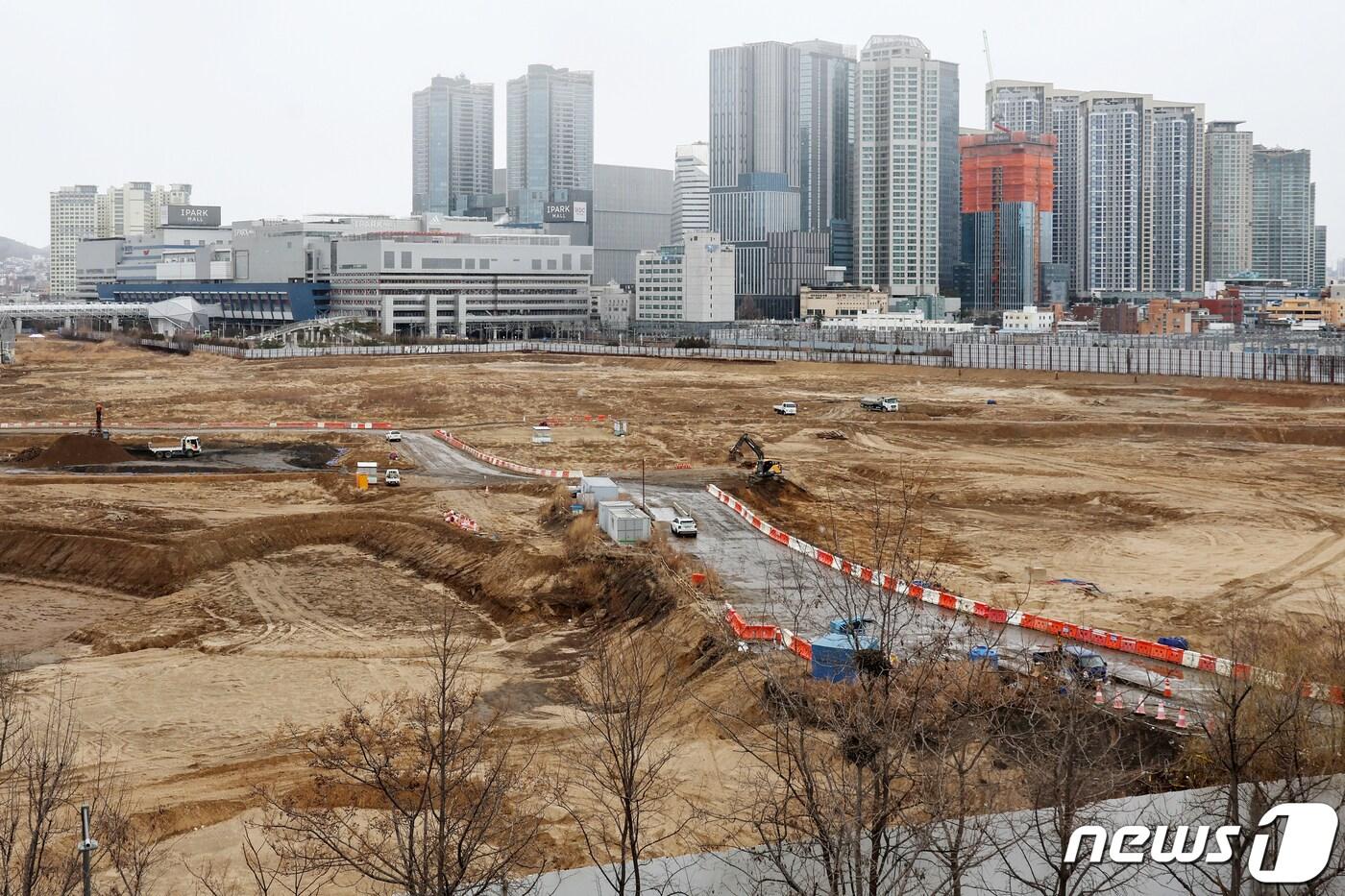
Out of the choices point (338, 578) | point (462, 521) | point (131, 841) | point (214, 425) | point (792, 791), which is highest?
point (214, 425)

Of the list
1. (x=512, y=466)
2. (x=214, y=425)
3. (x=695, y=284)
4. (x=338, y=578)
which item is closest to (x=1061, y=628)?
(x=338, y=578)

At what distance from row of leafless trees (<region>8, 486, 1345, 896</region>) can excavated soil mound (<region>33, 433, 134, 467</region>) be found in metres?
38.2

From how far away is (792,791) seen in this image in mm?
17406

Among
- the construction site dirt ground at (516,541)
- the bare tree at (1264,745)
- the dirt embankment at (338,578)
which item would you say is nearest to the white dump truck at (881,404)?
the construction site dirt ground at (516,541)

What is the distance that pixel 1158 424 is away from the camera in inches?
3174

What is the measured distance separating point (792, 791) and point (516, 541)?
101 ft

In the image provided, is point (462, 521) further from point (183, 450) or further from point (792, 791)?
point (792, 791)

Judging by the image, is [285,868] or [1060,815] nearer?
[1060,815]

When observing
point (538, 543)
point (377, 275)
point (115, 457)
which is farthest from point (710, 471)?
point (377, 275)

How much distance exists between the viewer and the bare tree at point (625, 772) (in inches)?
693

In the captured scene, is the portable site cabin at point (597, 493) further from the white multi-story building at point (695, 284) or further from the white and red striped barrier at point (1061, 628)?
the white multi-story building at point (695, 284)

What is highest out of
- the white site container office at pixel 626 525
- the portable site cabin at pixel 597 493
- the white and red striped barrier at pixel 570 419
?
the white and red striped barrier at pixel 570 419

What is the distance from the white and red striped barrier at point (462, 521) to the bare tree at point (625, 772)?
53.1 ft

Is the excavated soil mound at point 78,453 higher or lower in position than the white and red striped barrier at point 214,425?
lower
